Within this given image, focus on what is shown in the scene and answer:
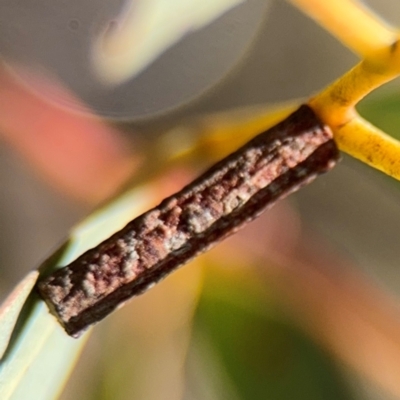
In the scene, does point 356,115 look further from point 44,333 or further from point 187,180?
point 44,333

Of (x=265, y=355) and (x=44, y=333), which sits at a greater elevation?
(x=44, y=333)

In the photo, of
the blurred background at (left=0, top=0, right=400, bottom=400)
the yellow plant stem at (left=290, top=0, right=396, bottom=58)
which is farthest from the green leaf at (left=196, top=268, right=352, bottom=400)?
the yellow plant stem at (left=290, top=0, right=396, bottom=58)

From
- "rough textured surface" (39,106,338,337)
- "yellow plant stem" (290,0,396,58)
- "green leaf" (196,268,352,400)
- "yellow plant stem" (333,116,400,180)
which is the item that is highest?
"yellow plant stem" (290,0,396,58)

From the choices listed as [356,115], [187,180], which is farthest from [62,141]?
[356,115]

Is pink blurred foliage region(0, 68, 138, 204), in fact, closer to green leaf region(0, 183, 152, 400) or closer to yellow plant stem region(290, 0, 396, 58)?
green leaf region(0, 183, 152, 400)

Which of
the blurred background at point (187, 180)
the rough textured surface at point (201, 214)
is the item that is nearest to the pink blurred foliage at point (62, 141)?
the blurred background at point (187, 180)

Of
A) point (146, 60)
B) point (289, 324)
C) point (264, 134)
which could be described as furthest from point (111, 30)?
point (289, 324)
